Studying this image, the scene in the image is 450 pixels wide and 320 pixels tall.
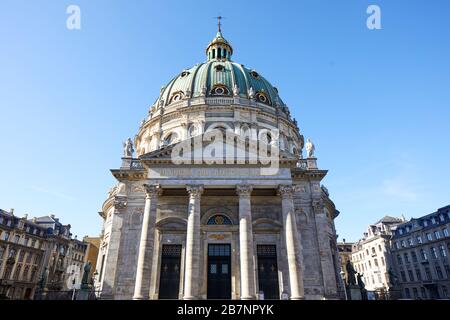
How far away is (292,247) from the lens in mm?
20281

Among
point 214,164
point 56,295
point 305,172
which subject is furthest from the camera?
point 305,172

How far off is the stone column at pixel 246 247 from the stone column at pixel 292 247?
2592 mm

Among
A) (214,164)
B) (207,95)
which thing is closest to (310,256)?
(214,164)

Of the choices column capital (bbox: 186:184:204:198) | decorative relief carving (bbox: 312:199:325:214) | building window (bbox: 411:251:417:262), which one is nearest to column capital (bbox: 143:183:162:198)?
column capital (bbox: 186:184:204:198)

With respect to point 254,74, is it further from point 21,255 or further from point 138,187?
point 21,255

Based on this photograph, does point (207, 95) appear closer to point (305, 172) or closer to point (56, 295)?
point (305, 172)

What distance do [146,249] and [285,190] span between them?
1097cm

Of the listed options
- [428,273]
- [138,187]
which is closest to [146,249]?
[138,187]

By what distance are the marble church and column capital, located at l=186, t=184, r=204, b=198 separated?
0.25ft

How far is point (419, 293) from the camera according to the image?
48062 millimetres

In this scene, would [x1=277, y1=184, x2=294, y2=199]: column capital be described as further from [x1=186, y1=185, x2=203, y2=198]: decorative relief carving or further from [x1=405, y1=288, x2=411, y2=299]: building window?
[x1=405, y1=288, x2=411, y2=299]: building window

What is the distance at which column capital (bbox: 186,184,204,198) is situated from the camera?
2173cm

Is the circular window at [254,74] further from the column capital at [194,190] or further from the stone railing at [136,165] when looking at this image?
the column capital at [194,190]
